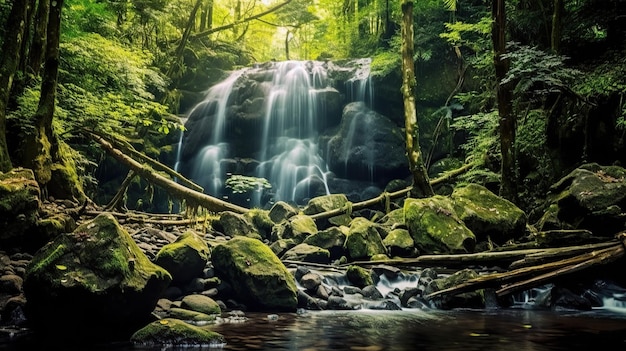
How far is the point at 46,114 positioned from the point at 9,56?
1.23 metres

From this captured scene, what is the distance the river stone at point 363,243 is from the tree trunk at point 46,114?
260 inches

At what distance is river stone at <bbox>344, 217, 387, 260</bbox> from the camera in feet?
33.4

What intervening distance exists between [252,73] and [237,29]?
414 inches

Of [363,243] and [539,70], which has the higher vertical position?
[539,70]

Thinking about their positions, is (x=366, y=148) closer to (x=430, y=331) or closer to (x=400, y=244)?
(x=400, y=244)

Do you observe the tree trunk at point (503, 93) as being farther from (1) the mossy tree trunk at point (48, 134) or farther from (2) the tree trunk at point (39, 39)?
(2) the tree trunk at point (39, 39)

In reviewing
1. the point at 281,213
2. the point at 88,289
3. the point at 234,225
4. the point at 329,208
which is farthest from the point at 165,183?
the point at 88,289

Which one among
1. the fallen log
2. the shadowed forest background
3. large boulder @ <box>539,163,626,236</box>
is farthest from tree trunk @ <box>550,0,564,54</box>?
the fallen log

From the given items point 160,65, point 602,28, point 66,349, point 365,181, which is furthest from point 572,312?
point 160,65

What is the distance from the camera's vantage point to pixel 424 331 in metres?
5.68

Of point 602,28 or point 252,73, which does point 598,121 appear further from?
point 252,73

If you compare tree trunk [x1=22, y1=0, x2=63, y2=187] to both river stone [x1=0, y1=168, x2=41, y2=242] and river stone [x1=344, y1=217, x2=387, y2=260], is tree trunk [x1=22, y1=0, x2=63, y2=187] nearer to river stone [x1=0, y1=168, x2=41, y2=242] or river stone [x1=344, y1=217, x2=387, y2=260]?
river stone [x1=0, y1=168, x2=41, y2=242]

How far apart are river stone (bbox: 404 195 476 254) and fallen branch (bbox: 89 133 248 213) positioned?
5.15m

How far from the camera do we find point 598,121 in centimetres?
1047
